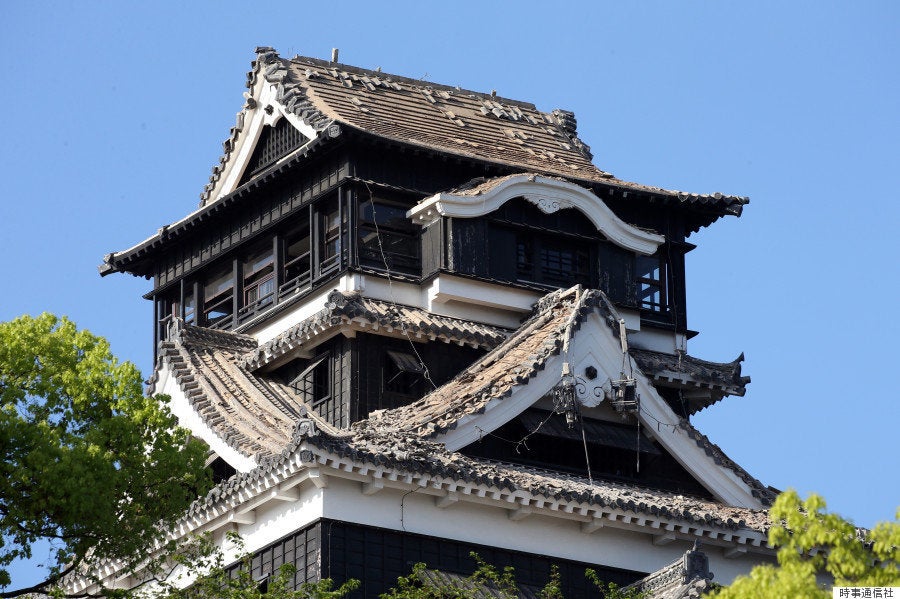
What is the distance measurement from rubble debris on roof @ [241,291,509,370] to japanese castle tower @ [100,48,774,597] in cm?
6

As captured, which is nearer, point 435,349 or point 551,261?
point 435,349

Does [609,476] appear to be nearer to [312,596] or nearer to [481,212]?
[481,212]

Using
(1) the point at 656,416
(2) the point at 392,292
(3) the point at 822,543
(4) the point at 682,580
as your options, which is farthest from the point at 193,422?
(3) the point at 822,543

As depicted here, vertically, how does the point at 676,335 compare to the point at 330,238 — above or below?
below

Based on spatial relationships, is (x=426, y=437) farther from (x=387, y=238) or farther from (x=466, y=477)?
(x=387, y=238)

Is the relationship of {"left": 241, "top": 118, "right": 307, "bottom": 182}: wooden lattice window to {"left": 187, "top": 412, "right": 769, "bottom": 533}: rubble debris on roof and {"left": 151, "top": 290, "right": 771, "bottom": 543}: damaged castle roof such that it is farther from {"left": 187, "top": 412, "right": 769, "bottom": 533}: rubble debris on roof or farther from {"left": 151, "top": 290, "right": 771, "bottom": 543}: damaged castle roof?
{"left": 187, "top": 412, "right": 769, "bottom": 533}: rubble debris on roof

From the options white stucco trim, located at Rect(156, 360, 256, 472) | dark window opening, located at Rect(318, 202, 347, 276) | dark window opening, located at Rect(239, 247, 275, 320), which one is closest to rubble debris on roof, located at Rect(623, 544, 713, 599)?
white stucco trim, located at Rect(156, 360, 256, 472)

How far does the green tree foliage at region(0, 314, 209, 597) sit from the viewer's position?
1223 inches

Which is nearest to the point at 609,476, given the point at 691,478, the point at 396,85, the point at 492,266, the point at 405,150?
the point at 691,478

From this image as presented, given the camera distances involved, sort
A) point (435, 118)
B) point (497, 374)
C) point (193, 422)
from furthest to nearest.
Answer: point (435, 118) < point (193, 422) < point (497, 374)

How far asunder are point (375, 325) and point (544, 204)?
530cm

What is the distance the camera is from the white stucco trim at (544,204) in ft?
140

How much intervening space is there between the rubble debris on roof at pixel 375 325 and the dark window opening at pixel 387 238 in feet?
3.92

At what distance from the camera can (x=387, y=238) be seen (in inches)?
1705
